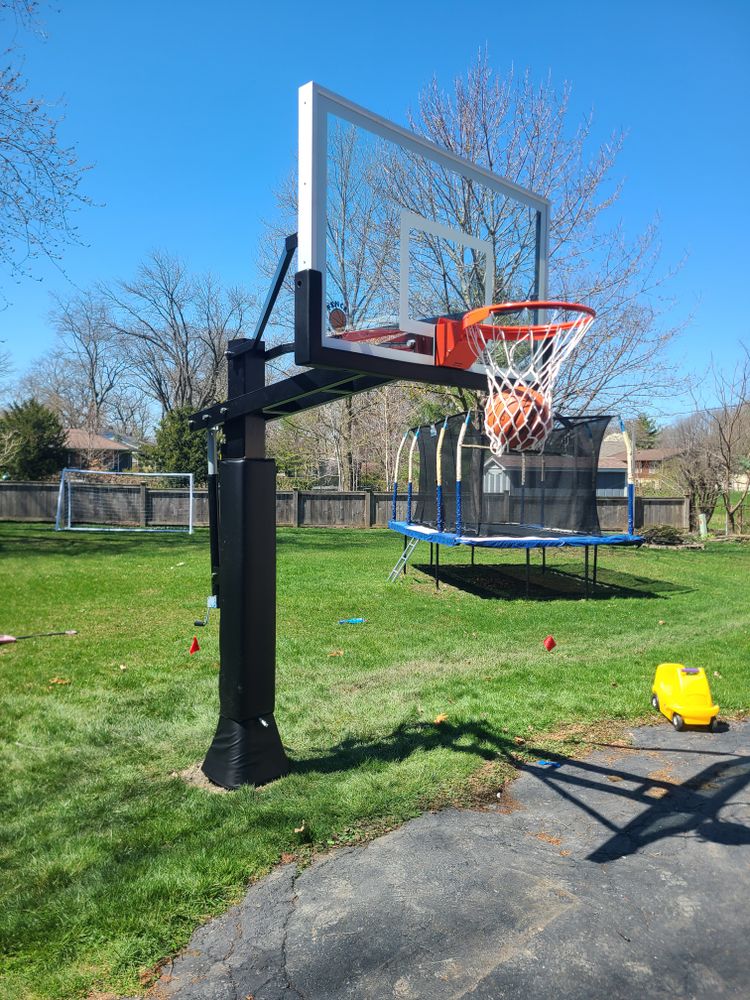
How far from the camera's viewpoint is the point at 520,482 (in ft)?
46.9

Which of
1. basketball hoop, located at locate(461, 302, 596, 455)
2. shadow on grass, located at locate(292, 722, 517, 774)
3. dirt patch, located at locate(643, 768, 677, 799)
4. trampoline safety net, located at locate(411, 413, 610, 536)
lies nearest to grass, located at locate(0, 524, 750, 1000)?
shadow on grass, located at locate(292, 722, 517, 774)

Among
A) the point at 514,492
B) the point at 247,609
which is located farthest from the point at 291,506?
the point at 247,609

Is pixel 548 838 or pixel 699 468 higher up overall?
pixel 699 468

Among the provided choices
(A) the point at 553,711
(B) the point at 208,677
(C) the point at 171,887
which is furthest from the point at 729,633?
(C) the point at 171,887

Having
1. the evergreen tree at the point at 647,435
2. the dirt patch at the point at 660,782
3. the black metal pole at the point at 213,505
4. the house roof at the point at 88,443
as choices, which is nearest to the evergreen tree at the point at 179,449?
the house roof at the point at 88,443

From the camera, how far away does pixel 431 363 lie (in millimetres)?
4160

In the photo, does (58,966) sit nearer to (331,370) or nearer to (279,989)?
(279,989)

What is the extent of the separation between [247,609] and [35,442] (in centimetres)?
3092

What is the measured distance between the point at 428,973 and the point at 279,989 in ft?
1.71

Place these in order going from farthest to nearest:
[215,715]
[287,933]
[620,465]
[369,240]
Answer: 1. [620,465]
2. [215,715]
3. [369,240]
4. [287,933]

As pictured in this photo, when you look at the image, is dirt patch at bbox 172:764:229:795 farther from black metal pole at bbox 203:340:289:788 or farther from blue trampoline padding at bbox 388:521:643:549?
blue trampoline padding at bbox 388:521:643:549

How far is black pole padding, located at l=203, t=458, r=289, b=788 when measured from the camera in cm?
399

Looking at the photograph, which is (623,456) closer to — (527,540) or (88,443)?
(88,443)

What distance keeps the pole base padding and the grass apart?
0.13 m
